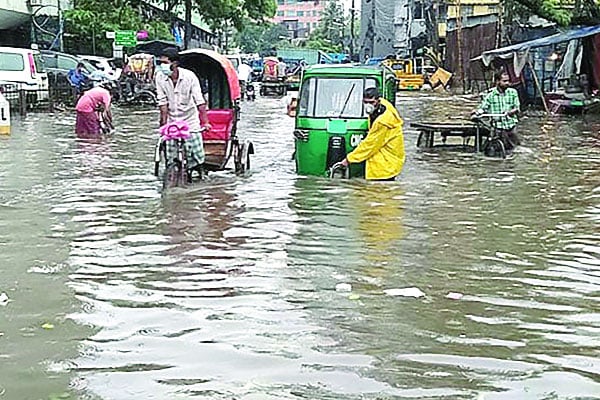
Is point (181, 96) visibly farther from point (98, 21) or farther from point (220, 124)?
point (98, 21)

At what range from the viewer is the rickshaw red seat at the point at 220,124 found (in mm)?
13844

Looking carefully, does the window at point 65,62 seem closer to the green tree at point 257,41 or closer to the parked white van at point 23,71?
the parked white van at point 23,71

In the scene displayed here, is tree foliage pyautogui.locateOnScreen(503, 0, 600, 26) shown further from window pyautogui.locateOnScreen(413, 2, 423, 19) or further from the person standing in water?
window pyautogui.locateOnScreen(413, 2, 423, 19)

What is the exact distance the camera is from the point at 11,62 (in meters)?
29.6


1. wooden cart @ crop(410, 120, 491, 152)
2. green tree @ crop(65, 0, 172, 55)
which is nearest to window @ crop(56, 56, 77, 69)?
green tree @ crop(65, 0, 172, 55)

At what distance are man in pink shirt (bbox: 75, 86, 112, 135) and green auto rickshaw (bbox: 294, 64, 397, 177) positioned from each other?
25.1ft

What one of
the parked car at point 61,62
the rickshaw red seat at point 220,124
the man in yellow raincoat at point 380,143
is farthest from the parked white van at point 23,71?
the man in yellow raincoat at point 380,143

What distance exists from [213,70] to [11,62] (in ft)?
52.3

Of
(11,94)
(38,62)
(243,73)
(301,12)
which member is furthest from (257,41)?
(11,94)

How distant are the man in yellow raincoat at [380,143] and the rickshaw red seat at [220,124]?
1768mm

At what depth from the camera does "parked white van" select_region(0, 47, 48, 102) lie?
29344 millimetres

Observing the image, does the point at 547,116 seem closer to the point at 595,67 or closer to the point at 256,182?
the point at 595,67

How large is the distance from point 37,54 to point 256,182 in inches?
790

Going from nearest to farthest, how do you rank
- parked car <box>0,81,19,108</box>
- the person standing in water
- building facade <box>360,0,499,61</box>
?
the person standing in water → parked car <box>0,81,19,108</box> → building facade <box>360,0,499,61</box>
